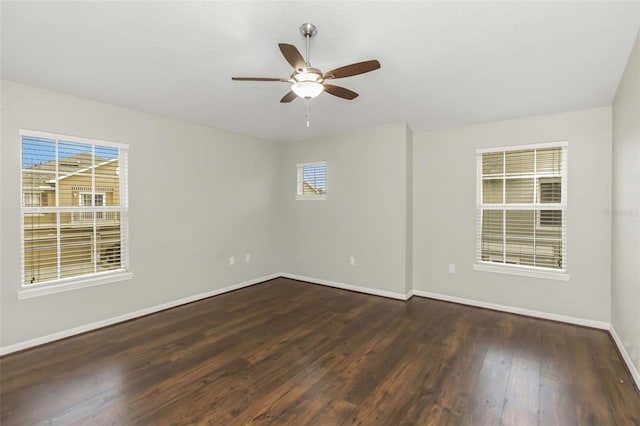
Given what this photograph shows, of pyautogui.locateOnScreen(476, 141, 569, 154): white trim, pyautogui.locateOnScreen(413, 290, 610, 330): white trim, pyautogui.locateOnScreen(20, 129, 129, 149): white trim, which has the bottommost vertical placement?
pyautogui.locateOnScreen(413, 290, 610, 330): white trim

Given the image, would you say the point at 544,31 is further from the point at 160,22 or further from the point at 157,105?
the point at 157,105

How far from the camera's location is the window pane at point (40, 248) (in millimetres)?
3000

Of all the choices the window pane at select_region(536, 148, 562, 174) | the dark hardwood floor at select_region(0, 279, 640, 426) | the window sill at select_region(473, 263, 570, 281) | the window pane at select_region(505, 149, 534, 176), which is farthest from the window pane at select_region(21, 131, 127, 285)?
the window pane at select_region(536, 148, 562, 174)

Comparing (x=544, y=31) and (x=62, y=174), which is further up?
(x=544, y=31)

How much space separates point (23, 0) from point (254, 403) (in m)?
2.94

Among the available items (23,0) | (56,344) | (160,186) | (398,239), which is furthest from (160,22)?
(398,239)

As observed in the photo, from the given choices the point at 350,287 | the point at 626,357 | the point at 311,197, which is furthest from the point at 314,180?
the point at 626,357

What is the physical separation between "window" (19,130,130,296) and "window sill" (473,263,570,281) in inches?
A: 186

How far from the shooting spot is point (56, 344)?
3.02 metres

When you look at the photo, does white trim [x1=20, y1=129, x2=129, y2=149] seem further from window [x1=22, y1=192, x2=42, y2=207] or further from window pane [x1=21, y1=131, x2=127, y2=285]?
window [x1=22, y1=192, x2=42, y2=207]

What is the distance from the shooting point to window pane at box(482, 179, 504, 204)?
4141 mm

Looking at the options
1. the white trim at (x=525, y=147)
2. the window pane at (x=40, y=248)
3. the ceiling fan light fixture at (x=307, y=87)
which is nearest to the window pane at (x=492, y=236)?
the white trim at (x=525, y=147)

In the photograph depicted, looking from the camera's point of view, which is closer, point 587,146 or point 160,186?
point 587,146

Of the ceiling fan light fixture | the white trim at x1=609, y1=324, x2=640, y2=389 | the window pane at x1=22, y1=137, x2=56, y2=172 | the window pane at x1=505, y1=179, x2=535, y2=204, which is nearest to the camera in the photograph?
the ceiling fan light fixture
